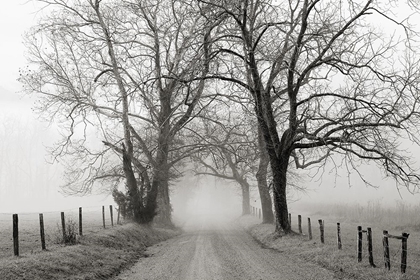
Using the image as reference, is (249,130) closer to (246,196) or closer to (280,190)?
(280,190)

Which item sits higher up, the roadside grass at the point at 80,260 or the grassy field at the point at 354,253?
the roadside grass at the point at 80,260

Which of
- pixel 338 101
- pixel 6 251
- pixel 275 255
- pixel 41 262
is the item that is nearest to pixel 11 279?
pixel 41 262

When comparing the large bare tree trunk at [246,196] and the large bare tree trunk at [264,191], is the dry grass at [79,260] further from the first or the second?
the large bare tree trunk at [246,196]

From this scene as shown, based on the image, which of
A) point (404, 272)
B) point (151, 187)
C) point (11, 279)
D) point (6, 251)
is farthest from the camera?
point (151, 187)

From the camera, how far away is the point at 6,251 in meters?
11.3

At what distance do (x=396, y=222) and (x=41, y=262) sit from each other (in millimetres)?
20178

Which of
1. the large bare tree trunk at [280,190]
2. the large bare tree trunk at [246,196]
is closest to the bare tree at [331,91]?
the large bare tree trunk at [280,190]

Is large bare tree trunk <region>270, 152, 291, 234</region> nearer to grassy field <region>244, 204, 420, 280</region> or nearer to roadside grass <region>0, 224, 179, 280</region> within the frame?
grassy field <region>244, 204, 420, 280</region>

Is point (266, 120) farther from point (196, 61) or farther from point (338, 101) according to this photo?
point (196, 61)

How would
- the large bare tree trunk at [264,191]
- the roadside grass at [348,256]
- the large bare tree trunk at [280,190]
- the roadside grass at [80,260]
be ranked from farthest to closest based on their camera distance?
1. the large bare tree trunk at [264,191]
2. the large bare tree trunk at [280,190]
3. the roadside grass at [348,256]
4. the roadside grass at [80,260]

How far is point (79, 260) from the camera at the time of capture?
10.6 metres

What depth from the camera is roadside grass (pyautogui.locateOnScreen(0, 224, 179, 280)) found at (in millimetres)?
8747

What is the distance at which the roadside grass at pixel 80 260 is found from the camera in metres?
8.75

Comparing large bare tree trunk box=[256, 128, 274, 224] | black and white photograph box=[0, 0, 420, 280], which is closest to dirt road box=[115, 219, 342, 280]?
black and white photograph box=[0, 0, 420, 280]
